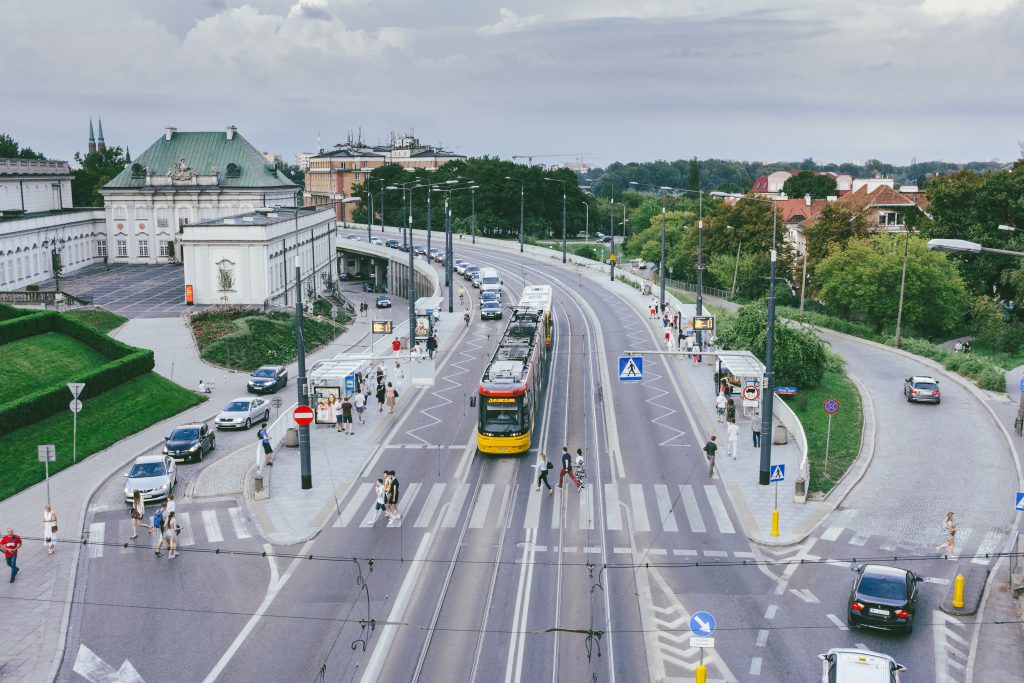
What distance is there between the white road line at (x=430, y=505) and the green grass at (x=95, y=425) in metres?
14.9

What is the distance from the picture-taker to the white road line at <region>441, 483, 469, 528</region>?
3300 centimetres

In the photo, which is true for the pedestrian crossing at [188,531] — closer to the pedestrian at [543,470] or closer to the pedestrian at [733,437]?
the pedestrian at [543,470]

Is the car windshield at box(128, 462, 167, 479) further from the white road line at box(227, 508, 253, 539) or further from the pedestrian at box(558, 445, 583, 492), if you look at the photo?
the pedestrian at box(558, 445, 583, 492)

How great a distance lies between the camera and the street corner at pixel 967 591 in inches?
1046

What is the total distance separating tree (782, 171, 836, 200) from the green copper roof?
3880 inches

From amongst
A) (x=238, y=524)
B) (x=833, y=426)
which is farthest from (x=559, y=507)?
(x=833, y=426)

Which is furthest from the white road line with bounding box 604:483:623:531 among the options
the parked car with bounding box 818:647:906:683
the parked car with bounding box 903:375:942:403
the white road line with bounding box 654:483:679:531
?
the parked car with bounding box 903:375:942:403

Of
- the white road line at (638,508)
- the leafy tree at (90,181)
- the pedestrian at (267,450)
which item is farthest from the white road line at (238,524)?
the leafy tree at (90,181)

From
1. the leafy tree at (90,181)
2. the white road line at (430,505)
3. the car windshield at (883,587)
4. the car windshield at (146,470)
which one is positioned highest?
the leafy tree at (90,181)

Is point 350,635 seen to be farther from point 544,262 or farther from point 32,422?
point 544,262

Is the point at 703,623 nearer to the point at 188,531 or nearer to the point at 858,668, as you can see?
the point at 858,668

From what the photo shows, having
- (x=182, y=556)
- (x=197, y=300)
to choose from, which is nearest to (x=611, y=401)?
(x=182, y=556)

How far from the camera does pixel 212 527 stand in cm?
3269

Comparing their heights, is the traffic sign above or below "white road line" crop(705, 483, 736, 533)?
above
